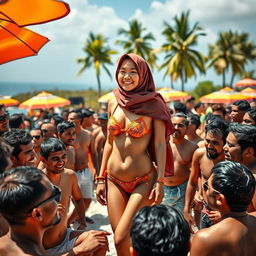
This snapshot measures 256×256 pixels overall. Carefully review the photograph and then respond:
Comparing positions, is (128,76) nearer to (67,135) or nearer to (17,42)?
(17,42)

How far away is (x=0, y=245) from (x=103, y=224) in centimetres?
421

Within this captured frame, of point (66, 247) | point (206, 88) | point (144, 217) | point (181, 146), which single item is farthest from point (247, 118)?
point (206, 88)

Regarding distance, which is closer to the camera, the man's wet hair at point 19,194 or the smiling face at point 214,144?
the man's wet hair at point 19,194

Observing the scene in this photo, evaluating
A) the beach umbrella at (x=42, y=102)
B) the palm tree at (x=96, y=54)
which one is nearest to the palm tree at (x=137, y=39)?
the palm tree at (x=96, y=54)

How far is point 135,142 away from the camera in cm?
334

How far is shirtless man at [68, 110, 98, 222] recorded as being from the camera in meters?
6.14

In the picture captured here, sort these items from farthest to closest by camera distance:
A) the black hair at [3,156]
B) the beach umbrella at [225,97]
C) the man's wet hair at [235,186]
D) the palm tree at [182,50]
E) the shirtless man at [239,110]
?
the palm tree at [182,50], the beach umbrella at [225,97], the shirtless man at [239,110], the black hair at [3,156], the man's wet hair at [235,186]

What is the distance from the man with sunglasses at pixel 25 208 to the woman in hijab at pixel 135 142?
4.25 feet

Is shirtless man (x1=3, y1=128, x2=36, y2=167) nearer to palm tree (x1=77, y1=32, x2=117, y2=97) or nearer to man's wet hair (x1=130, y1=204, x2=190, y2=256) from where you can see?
man's wet hair (x1=130, y1=204, x2=190, y2=256)

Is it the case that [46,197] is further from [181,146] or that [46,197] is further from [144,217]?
[181,146]

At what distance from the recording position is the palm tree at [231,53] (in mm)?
45375

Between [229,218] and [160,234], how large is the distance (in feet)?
2.74

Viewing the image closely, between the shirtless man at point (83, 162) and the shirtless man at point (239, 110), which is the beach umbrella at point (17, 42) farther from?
the shirtless man at point (239, 110)

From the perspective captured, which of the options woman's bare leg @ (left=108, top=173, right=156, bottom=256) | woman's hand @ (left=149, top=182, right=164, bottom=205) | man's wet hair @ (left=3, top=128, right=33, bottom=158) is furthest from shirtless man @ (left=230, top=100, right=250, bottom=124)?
man's wet hair @ (left=3, top=128, right=33, bottom=158)
